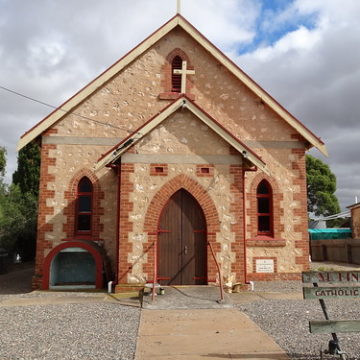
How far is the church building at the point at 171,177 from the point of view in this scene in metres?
11.5

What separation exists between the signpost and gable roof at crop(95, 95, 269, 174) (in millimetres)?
6094

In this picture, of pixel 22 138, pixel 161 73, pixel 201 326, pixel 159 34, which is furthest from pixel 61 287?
pixel 159 34

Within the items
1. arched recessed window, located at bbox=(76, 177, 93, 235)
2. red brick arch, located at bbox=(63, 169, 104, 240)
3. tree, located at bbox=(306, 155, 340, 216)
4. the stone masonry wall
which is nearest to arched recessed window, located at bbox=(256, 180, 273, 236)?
the stone masonry wall

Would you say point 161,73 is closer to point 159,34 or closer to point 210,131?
point 159,34

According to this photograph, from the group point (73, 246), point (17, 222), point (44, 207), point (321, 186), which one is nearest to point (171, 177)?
point (73, 246)

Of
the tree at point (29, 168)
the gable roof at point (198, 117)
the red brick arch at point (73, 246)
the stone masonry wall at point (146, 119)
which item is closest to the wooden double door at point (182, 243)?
the gable roof at point (198, 117)

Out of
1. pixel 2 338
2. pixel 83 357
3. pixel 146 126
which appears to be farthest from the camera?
pixel 146 126

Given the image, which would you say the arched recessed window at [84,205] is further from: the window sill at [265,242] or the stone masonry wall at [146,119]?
the window sill at [265,242]

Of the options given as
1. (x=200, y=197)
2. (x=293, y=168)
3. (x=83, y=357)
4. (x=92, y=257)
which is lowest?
(x=83, y=357)

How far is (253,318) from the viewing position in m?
7.89

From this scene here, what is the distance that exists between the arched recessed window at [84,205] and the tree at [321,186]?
133ft

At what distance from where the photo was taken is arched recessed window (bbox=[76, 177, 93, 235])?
45.2 feet

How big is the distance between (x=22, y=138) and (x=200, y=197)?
257 inches

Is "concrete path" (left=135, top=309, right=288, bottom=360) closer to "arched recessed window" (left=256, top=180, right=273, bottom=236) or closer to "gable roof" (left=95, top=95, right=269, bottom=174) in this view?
"gable roof" (left=95, top=95, right=269, bottom=174)
